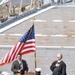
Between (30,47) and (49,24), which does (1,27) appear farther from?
(30,47)

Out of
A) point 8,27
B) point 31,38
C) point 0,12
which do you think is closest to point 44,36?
point 8,27

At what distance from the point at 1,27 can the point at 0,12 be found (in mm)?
10356

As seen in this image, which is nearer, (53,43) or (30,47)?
(30,47)

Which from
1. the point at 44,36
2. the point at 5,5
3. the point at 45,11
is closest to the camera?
the point at 44,36

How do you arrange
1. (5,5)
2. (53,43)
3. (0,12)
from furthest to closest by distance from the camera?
(5,5)
(0,12)
(53,43)

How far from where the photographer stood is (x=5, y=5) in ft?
131

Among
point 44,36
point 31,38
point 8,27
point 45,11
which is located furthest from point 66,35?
point 31,38

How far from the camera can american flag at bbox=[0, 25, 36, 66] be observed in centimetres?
1312

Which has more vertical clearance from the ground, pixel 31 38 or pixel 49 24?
pixel 31 38

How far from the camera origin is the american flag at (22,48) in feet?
43.1

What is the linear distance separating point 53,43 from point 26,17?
24.3ft

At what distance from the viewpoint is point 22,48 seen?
13.5 metres

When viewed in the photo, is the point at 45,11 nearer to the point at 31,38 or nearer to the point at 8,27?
the point at 8,27

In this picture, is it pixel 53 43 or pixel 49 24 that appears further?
pixel 49 24
